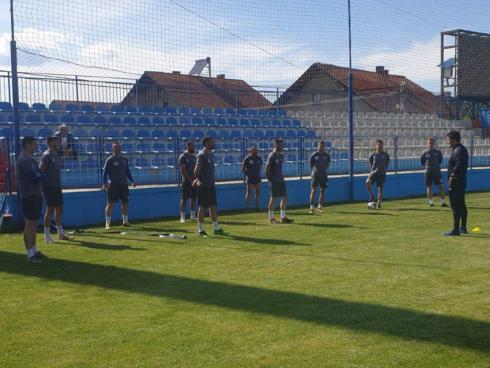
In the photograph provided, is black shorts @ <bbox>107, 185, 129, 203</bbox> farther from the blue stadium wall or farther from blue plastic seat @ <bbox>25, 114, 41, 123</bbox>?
blue plastic seat @ <bbox>25, 114, 41, 123</bbox>

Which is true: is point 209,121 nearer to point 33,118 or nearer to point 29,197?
point 33,118

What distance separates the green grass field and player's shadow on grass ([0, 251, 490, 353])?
0.7 inches

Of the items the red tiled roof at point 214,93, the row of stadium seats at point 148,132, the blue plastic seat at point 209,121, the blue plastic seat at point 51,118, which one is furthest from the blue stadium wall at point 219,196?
the red tiled roof at point 214,93

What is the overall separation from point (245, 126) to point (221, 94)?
3141mm

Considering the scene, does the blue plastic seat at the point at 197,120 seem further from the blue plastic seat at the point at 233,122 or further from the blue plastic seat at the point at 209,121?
the blue plastic seat at the point at 233,122

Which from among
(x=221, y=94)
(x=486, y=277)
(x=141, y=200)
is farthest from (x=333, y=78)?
(x=486, y=277)

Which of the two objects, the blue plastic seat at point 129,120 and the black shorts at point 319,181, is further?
the blue plastic seat at point 129,120

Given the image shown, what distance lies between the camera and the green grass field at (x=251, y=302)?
15.8 ft

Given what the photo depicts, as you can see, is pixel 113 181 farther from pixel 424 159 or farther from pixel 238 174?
pixel 424 159

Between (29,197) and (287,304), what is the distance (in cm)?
466

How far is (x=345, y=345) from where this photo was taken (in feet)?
16.3

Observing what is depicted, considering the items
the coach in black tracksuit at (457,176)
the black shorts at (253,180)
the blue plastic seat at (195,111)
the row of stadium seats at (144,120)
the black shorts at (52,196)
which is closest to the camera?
the coach in black tracksuit at (457,176)

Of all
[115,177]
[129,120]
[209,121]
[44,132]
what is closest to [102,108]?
[129,120]

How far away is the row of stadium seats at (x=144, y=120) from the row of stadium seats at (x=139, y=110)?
43 cm
